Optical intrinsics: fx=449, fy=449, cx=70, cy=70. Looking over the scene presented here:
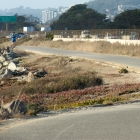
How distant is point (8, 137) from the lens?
8.27 m

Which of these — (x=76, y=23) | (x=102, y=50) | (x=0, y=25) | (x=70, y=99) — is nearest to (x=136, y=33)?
(x=102, y=50)

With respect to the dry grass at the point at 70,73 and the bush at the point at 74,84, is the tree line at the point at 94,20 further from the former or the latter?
the bush at the point at 74,84

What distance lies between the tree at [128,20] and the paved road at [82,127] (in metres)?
77.9

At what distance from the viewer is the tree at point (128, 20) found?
87.6 meters

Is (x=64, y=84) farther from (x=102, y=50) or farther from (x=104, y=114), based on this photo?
(x=102, y=50)

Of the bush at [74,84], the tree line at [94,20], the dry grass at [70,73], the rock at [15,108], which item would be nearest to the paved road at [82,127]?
the rock at [15,108]

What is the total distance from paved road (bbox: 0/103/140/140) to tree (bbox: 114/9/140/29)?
77.9 metres

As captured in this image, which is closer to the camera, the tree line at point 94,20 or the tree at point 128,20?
the tree at point 128,20

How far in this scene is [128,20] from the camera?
8800 centimetres

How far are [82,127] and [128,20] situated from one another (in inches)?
3175

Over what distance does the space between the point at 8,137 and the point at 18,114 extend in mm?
1684

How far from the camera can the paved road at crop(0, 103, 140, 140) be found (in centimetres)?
816

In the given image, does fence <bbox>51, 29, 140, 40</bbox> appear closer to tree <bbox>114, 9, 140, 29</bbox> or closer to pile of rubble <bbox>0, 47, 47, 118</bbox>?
tree <bbox>114, 9, 140, 29</bbox>

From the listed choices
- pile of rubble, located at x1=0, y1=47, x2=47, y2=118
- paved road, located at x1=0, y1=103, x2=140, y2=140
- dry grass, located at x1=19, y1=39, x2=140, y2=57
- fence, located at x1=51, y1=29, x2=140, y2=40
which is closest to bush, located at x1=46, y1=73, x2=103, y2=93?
pile of rubble, located at x1=0, y1=47, x2=47, y2=118
